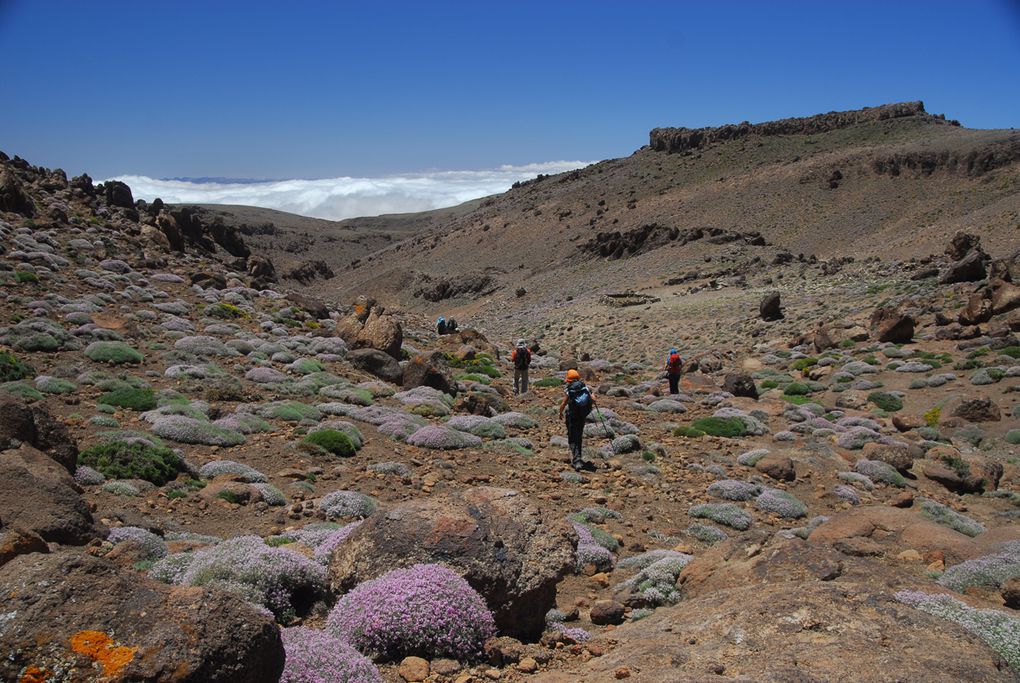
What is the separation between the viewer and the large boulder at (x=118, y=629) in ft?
11.1

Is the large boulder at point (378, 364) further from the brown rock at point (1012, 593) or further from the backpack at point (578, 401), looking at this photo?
the brown rock at point (1012, 593)

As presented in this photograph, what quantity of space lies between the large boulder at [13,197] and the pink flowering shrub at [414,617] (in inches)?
1373

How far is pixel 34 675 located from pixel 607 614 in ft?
17.2

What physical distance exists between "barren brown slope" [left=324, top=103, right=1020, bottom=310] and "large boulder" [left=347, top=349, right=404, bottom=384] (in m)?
38.0

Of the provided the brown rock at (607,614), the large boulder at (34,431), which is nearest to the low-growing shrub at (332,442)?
the large boulder at (34,431)

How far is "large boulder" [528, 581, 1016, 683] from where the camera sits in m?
4.28

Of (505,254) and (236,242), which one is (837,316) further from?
(505,254)

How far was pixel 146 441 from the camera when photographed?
37.4 ft

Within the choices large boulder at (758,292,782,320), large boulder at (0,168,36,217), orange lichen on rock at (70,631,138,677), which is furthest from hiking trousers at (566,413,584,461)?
large boulder at (0,168,36,217)

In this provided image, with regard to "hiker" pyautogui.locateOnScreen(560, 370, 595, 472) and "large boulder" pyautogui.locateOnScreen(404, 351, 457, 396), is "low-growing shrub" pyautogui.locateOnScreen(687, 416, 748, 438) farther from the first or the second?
"large boulder" pyautogui.locateOnScreen(404, 351, 457, 396)

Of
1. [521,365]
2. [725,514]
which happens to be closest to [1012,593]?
[725,514]

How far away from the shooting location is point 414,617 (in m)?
5.48

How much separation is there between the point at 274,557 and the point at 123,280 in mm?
25460

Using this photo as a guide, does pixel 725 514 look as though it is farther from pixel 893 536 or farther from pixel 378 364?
pixel 378 364
